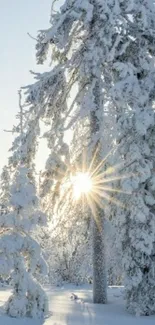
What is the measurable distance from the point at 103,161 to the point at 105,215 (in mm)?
2254

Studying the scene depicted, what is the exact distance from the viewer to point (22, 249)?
474 inches

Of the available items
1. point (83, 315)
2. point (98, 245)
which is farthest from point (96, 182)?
point (83, 315)

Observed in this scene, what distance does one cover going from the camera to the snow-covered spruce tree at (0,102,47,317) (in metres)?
11.6

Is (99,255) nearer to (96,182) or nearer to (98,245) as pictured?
(98,245)

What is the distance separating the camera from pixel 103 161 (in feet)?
50.3

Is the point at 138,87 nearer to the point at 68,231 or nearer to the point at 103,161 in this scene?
the point at 103,161

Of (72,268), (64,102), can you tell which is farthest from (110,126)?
(72,268)

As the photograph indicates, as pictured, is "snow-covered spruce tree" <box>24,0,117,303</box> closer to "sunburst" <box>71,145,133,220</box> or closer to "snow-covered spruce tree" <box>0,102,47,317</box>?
"sunburst" <box>71,145,133,220</box>

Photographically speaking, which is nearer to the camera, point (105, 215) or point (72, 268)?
point (105, 215)

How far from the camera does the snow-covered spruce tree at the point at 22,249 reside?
11594 mm

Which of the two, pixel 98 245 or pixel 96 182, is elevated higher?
pixel 96 182

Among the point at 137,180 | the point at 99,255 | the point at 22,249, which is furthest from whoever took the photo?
the point at 99,255

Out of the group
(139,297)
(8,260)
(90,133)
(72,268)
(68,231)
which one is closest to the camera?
(8,260)

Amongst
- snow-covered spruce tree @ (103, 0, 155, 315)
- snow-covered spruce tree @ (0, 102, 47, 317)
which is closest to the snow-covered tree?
snow-covered spruce tree @ (103, 0, 155, 315)
